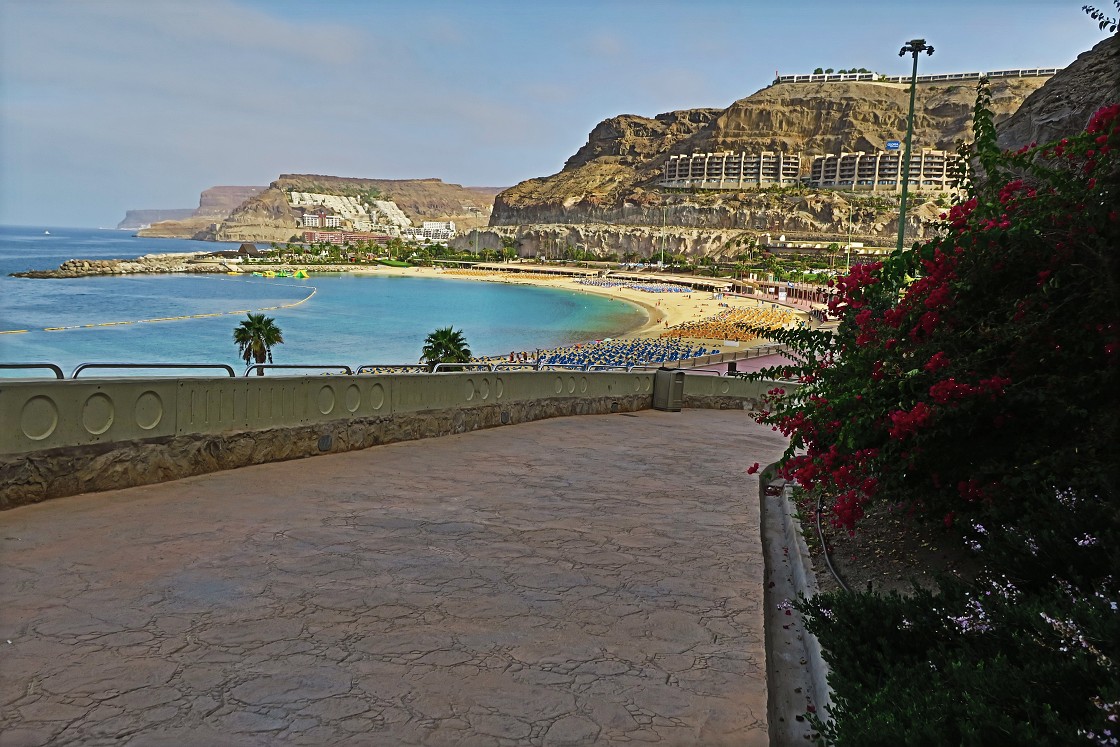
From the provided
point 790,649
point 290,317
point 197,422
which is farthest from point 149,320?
point 790,649

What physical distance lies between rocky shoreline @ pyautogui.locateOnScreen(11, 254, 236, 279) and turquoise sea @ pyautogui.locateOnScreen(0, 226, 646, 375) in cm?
417

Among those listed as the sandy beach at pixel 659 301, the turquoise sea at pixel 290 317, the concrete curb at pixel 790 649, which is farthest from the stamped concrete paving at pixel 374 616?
the sandy beach at pixel 659 301

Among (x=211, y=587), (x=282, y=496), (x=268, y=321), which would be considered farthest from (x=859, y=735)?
(x=268, y=321)

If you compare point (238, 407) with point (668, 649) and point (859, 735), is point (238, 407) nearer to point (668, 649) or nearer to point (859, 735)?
point (668, 649)

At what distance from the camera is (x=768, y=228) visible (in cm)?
18538

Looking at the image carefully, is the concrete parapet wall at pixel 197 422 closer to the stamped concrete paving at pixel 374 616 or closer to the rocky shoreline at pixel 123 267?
the stamped concrete paving at pixel 374 616

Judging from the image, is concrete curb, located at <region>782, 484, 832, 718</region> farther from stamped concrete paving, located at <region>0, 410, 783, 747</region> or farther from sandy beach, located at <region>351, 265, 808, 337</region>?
sandy beach, located at <region>351, 265, 808, 337</region>

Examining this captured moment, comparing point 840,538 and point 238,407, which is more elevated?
point 238,407

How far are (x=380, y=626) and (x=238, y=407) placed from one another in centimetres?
434

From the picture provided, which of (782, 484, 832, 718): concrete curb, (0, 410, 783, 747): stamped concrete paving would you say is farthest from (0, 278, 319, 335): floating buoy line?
(782, 484, 832, 718): concrete curb

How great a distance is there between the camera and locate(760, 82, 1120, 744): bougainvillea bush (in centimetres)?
285

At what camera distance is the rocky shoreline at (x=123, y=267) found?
452 feet

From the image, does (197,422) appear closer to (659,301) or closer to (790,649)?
(790,649)

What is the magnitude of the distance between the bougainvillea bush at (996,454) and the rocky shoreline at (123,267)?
6093 inches
